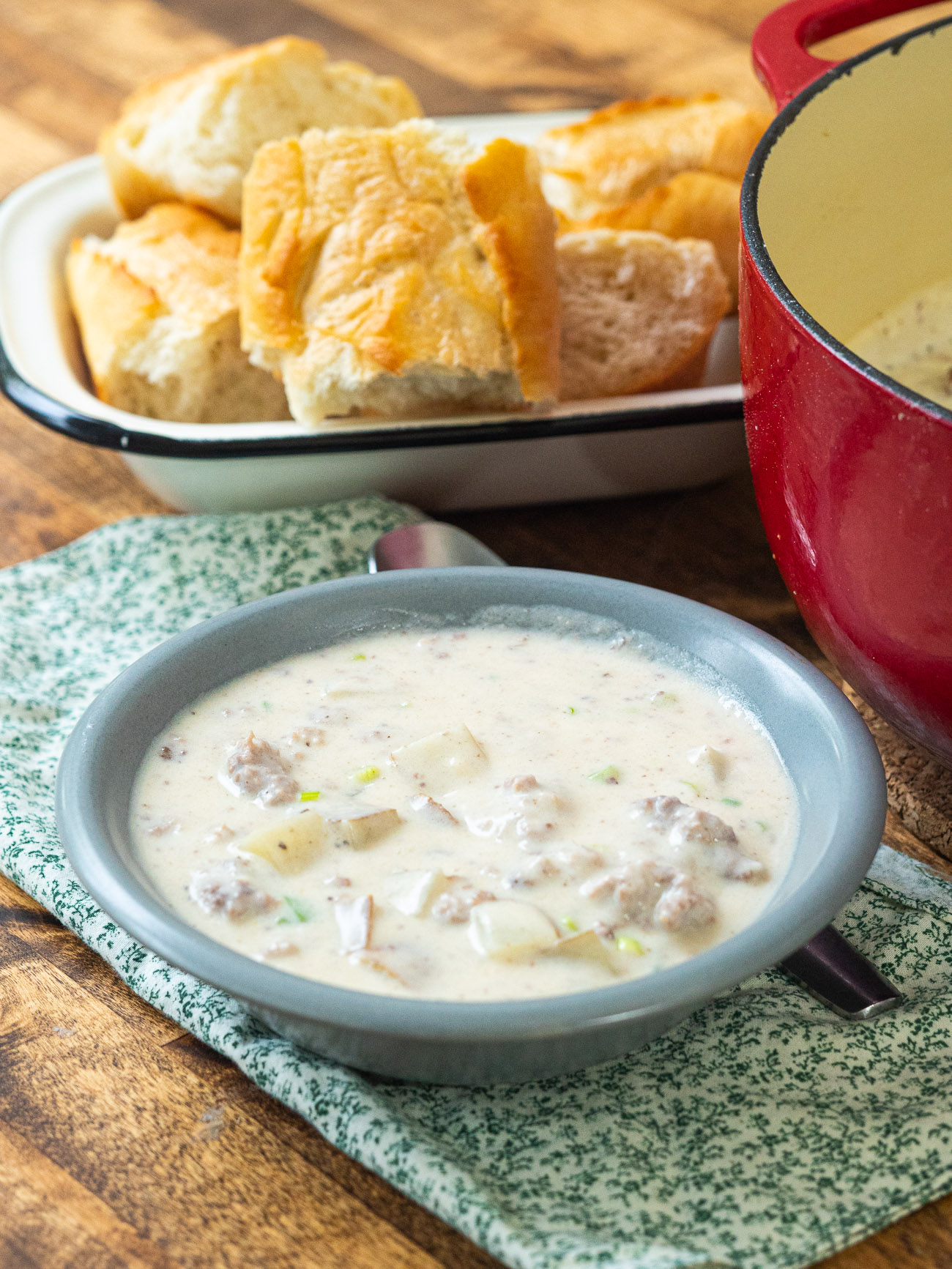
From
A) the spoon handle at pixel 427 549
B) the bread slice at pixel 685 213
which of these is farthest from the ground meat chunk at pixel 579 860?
the bread slice at pixel 685 213

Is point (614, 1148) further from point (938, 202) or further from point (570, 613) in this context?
point (938, 202)

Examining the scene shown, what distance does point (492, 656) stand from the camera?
110 cm

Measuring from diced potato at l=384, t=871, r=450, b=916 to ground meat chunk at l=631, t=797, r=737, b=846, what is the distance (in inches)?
5.8

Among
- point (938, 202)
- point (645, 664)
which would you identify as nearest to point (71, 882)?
point (645, 664)

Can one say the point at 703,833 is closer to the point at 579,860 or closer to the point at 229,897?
the point at 579,860

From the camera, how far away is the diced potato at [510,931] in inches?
32.1

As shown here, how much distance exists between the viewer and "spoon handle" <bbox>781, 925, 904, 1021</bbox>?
36.6 inches

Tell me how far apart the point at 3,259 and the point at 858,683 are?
1.12m

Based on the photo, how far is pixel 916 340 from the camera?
4.47 feet

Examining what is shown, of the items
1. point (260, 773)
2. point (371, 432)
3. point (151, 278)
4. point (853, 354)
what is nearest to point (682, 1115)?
point (260, 773)

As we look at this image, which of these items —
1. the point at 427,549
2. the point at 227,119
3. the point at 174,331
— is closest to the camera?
the point at 427,549

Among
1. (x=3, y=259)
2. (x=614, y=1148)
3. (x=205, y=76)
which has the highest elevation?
(x=205, y=76)

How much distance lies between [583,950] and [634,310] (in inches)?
33.7

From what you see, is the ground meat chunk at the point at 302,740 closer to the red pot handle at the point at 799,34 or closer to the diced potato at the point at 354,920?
the diced potato at the point at 354,920
